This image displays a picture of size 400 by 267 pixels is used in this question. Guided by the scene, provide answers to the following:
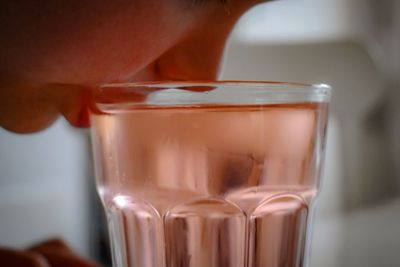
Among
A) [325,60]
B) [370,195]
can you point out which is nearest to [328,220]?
[370,195]

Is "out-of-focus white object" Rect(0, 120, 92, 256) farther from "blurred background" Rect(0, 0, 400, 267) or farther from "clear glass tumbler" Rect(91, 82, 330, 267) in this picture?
"clear glass tumbler" Rect(91, 82, 330, 267)

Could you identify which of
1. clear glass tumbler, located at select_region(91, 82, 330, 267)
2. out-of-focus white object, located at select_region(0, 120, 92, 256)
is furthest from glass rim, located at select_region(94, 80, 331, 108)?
out-of-focus white object, located at select_region(0, 120, 92, 256)

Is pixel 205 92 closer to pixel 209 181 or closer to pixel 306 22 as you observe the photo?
pixel 209 181

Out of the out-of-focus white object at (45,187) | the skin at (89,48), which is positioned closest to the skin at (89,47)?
the skin at (89,48)

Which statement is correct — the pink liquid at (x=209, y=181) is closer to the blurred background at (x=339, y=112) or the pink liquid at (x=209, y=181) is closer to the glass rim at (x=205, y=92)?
the glass rim at (x=205, y=92)

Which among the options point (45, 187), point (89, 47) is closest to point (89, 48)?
point (89, 47)

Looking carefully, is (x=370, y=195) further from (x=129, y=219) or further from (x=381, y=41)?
(x=129, y=219)
